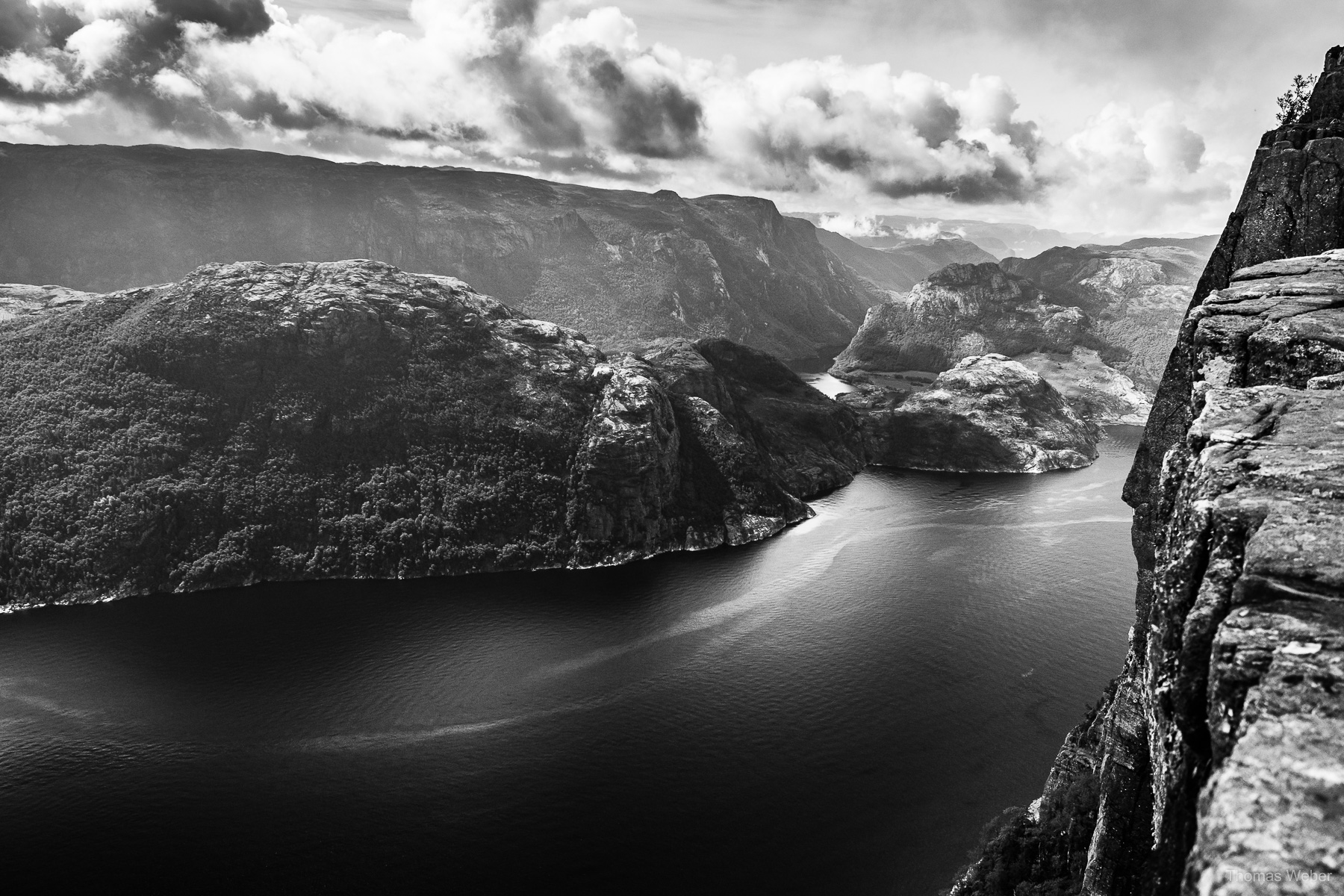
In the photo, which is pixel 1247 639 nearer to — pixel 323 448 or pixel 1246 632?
pixel 1246 632

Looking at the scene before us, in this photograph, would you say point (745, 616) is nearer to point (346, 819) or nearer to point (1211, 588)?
point (346, 819)

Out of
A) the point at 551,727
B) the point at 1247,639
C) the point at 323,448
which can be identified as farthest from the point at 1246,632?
the point at 323,448

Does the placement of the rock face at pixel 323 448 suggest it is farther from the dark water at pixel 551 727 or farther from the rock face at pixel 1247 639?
the rock face at pixel 1247 639

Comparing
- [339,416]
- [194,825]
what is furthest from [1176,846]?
[339,416]

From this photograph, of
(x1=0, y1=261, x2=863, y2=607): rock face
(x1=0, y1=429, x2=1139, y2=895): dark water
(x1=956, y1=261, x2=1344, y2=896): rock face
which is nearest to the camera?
(x1=956, y1=261, x2=1344, y2=896): rock face

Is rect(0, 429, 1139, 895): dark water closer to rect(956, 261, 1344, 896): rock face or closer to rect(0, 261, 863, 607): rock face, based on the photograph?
rect(0, 261, 863, 607): rock face

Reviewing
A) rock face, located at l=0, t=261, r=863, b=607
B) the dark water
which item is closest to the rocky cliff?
the dark water
